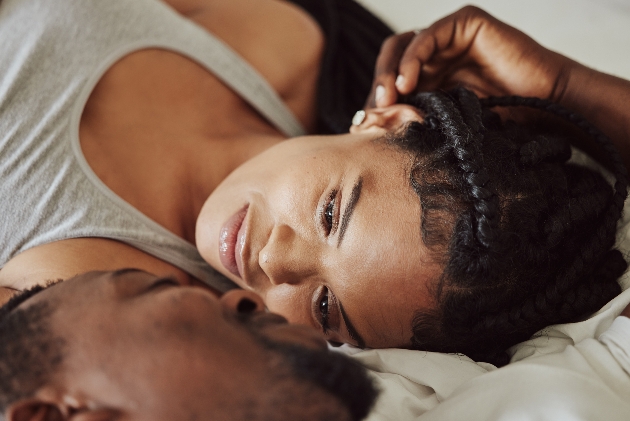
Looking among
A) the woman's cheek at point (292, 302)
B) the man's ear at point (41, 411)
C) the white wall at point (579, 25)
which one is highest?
the white wall at point (579, 25)

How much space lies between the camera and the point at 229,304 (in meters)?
0.53

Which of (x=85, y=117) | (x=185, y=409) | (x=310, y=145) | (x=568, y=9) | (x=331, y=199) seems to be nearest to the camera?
(x=185, y=409)

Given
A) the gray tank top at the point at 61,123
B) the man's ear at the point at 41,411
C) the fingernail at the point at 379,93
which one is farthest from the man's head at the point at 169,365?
the fingernail at the point at 379,93

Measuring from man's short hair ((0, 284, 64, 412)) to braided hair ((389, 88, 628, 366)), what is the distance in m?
0.50

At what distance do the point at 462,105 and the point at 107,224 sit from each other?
717mm

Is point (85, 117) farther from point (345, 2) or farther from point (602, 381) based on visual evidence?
point (602, 381)

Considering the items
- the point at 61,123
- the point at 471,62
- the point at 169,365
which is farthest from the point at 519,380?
the point at 61,123

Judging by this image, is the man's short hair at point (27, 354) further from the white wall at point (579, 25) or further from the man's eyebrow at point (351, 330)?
the white wall at point (579, 25)

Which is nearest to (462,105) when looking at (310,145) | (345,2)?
(310,145)

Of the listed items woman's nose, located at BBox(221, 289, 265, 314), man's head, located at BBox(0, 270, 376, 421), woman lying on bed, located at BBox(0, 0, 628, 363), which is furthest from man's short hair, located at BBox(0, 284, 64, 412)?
woman lying on bed, located at BBox(0, 0, 628, 363)

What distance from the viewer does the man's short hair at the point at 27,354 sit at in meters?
0.49

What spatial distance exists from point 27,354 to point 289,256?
38 cm

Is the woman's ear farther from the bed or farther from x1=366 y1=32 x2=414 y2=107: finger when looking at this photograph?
the bed

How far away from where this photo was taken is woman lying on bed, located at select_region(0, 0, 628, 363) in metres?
0.73
